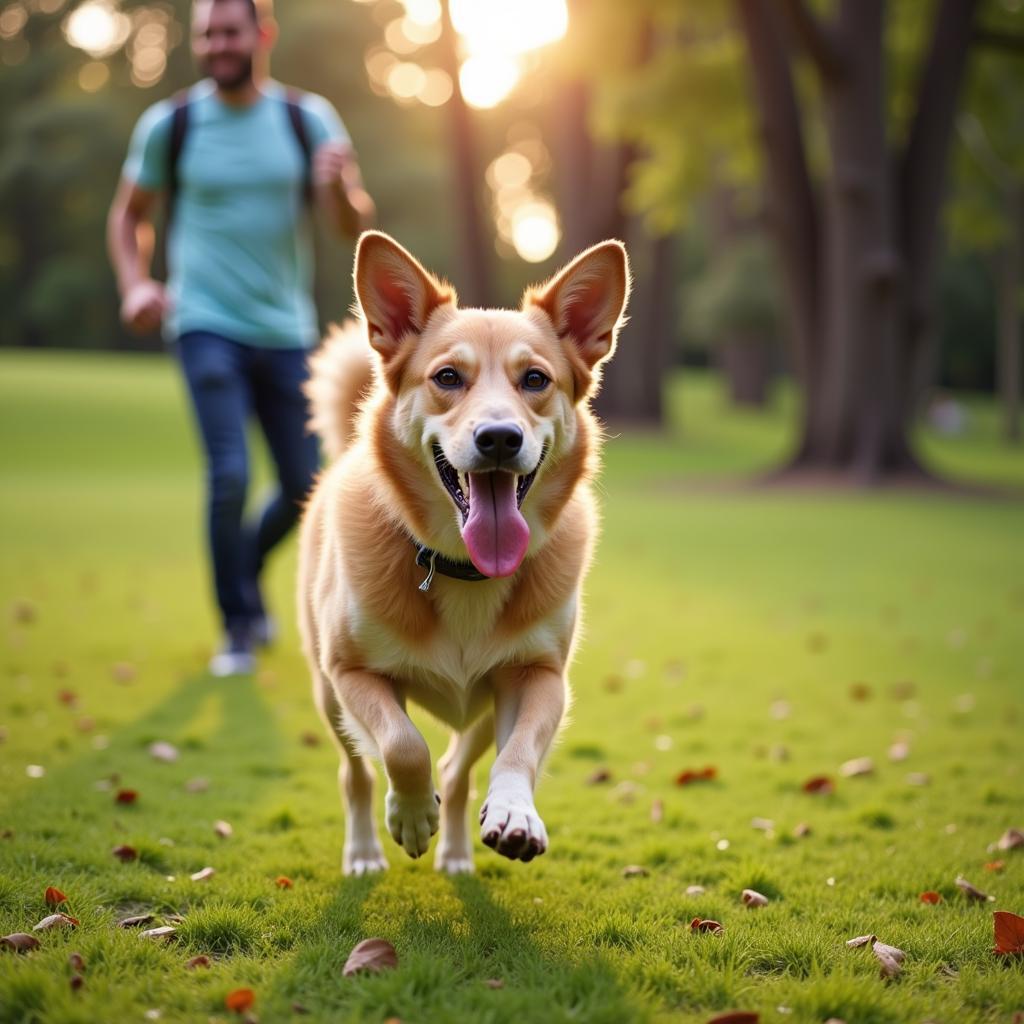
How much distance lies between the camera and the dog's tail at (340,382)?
457 centimetres

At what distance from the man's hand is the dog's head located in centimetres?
272

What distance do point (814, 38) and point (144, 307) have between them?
43.6 ft

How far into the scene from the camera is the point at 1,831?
405 cm

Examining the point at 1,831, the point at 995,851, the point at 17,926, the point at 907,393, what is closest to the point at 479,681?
the point at 17,926

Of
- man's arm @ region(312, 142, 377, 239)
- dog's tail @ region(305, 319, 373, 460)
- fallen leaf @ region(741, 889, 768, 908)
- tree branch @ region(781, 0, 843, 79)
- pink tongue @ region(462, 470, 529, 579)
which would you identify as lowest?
fallen leaf @ region(741, 889, 768, 908)

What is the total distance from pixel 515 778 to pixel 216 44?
4.77m

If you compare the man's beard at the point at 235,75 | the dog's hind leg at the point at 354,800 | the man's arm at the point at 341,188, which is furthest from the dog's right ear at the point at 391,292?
the man's beard at the point at 235,75

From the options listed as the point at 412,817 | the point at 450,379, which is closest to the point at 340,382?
the point at 450,379

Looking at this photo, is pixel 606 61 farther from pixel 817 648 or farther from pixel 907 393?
pixel 817 648

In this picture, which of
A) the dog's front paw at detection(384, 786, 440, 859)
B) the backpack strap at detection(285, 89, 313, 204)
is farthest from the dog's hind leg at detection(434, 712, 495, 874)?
the backpack strap at detection(285, 89, 313, 204)

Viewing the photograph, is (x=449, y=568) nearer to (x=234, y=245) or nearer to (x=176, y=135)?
(x=234, y=245)

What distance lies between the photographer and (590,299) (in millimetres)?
3977

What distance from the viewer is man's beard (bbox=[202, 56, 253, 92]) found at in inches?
254

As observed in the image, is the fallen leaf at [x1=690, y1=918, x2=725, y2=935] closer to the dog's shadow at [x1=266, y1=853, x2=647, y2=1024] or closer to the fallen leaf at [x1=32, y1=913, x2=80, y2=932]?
the dog's shadow at [x1=266, y1=853, x2=647, y2=1024]
